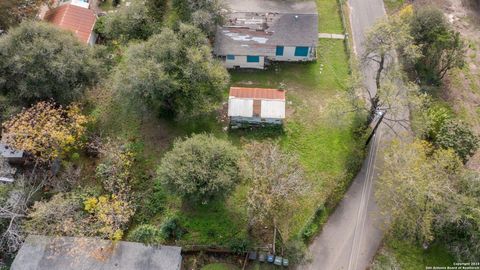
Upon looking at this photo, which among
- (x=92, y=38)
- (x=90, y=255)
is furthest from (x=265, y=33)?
(x=90, y=255)

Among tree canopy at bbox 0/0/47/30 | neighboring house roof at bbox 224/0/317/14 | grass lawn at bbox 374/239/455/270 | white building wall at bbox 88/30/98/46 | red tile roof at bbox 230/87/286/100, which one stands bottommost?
grass lawn at bbox 374/239/455/270

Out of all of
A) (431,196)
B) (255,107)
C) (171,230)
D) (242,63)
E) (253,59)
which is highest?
(253,59)

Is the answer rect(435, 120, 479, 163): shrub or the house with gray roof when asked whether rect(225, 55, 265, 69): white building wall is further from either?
rect(435, 120, 479, 163): shrub

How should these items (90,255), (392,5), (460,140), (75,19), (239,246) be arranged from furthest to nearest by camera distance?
(392,5), (75,19), (460,140), (239,246), (90,255)

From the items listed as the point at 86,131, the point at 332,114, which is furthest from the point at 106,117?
the point at 332,114

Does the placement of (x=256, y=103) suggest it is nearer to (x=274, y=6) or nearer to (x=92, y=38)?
(x=274, y=6)

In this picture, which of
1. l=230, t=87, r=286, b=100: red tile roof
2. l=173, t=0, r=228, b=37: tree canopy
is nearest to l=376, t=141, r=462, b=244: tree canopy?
l=230, t=87, r=286, b=100: red tile roof
